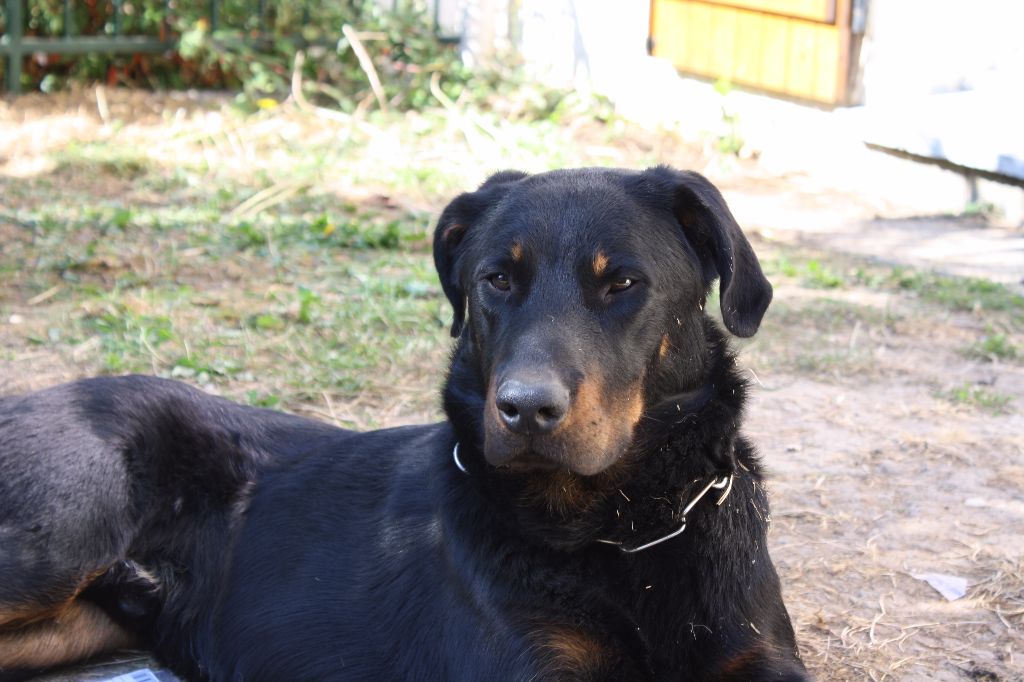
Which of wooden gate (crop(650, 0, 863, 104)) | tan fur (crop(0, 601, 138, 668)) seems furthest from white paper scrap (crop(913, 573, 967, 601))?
wooden gate (crop(650, 0, 863, 104))

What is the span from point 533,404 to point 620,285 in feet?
1.51

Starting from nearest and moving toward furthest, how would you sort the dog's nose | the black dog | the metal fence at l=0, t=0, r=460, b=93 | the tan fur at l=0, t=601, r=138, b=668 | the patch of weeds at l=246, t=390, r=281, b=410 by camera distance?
the dog's nose
the black dog
the tan fur at l=0, t=601, r=138, b=668
the patch of weeds at l=246, t=390, r=281, b=410
the metal fence at l=0, t=0, r=460, b=93

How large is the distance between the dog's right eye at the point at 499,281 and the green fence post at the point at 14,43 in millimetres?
9163

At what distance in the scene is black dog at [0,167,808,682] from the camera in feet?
9.90

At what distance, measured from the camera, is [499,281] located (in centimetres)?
321

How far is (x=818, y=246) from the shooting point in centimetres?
845

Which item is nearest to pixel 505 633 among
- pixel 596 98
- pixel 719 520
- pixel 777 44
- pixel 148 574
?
pixel 719 520

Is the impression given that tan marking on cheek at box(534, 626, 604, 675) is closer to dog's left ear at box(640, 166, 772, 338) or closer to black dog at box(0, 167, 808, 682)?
black dog at box(0, 167, 808, 682)

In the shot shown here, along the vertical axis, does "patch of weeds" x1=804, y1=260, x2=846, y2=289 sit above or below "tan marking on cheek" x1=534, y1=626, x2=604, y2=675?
below

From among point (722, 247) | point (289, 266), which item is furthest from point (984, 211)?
point (722, 247)

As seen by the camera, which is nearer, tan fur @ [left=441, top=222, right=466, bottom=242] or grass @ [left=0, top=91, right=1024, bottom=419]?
tan fur @ [left=441, top=222, right=466, bottom=242]

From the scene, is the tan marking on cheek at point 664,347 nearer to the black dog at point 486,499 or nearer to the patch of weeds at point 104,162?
the black dog at point 486,499

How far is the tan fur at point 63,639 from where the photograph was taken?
→ 11.8ft

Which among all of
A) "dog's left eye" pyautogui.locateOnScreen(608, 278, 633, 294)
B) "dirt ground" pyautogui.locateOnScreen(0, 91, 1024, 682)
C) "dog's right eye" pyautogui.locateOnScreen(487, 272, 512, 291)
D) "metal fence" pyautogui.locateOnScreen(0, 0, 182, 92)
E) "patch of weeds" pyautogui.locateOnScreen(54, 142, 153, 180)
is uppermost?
"dog's left eye" pyautogui.locateOnScreen(608, 278, 633, 294)
